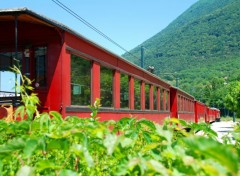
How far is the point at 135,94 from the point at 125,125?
10.7m

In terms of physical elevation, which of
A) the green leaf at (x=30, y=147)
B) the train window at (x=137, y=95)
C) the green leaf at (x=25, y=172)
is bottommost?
the green leaf at (x=25, y=172)

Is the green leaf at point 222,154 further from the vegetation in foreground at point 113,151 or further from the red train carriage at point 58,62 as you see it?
the red train carriage at point 58,62

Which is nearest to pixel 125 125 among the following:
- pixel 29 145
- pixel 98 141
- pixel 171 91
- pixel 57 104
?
pixel 98 141

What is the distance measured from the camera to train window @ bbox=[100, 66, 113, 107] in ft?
31.2

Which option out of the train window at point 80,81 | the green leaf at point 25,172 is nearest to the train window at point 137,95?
the train window at point 80,81

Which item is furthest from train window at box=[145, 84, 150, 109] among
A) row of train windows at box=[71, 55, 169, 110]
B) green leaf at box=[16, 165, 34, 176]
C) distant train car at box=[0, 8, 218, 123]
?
green leaf at box=[16, 165, 34, 176]

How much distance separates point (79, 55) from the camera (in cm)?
834

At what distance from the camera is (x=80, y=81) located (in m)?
8.45

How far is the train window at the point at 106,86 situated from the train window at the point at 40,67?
62.8 inches

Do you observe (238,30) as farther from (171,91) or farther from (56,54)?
(56,54)

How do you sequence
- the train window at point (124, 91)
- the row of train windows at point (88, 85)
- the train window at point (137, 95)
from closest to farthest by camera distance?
1. the row of train windows at point (88, 85)
2. the train window at point (124, 91)
3. the train window at point (137, 95)

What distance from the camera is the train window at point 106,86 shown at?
951 centimetres

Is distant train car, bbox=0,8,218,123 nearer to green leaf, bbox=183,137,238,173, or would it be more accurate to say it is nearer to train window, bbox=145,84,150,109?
train window, bbox=145,84,150,109

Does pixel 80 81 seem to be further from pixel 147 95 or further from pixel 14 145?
pixel 14 145
